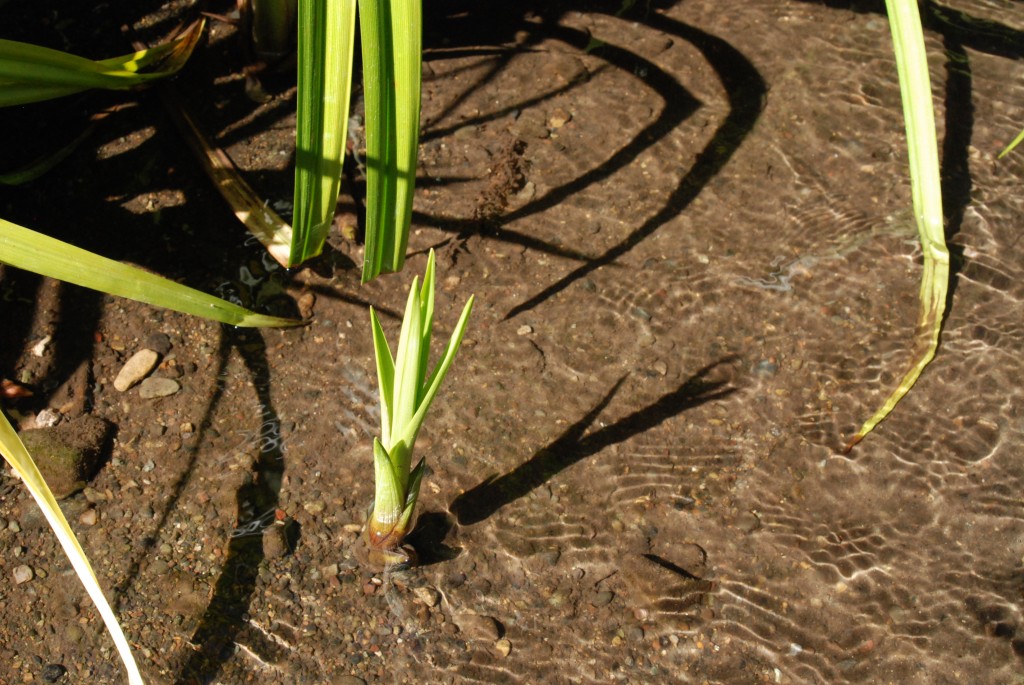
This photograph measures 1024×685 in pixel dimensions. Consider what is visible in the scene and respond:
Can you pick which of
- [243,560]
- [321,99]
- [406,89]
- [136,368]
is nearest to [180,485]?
[243,560]

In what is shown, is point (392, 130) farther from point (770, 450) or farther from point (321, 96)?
point (770, 450)

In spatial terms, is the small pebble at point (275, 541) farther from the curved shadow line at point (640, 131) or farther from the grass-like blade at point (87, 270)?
the curved shadow line at point (640, 131)

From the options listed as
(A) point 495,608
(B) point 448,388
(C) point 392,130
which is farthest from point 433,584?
(C) point 392,130

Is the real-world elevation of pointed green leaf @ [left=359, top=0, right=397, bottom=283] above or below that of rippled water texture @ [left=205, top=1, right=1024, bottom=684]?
above

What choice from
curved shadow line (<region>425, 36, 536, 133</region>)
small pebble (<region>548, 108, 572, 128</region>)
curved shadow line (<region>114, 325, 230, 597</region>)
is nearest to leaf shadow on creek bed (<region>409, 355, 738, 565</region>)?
curved shadow line (<region>114, 325, 230, 597</region>)

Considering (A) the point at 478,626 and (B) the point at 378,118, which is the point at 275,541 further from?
(B) the point at 378,118

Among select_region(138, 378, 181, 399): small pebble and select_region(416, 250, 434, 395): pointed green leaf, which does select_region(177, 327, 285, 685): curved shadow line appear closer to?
select_region(138, 378, 181, 399): small pebble
